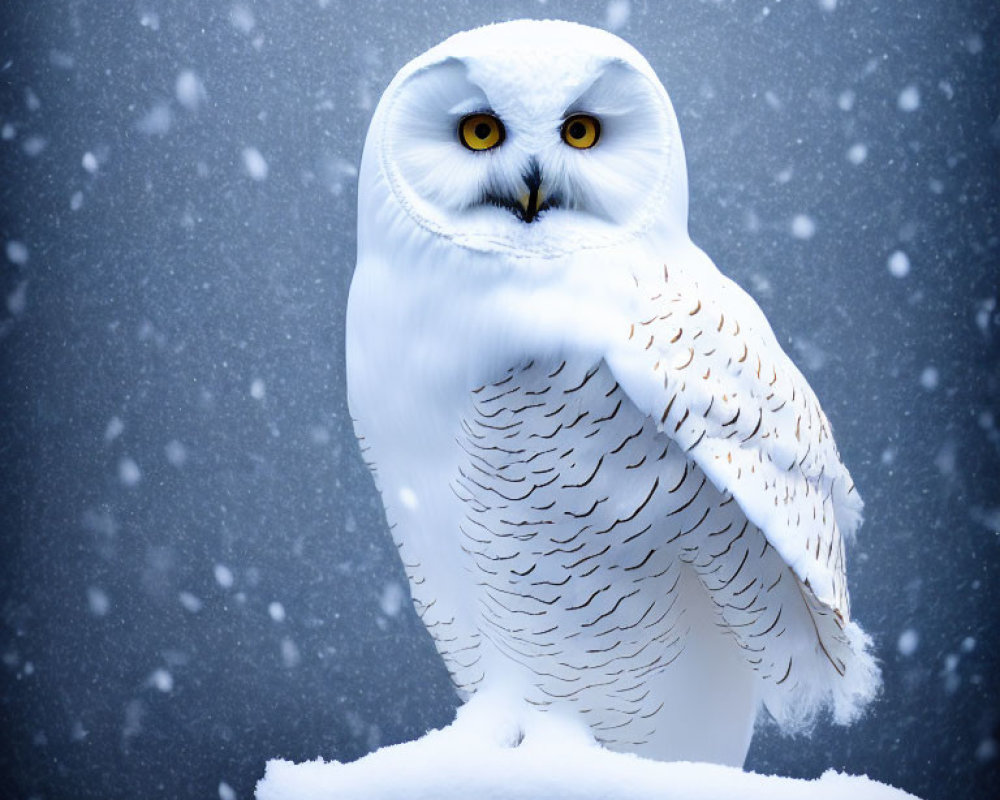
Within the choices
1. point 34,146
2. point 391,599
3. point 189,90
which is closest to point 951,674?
point 391,599

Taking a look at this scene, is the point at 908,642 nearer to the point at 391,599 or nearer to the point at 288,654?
the point at 391,599

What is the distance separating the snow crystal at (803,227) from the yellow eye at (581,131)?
541 mm

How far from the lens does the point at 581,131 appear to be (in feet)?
2.36

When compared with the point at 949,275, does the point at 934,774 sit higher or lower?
lower

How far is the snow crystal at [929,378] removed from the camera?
1229 millimetres

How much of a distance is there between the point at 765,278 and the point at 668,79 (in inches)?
9.3

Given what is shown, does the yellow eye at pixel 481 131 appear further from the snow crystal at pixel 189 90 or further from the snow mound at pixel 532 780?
the snow crystal at pixel 189 90

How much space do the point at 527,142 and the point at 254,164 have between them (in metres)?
0.59

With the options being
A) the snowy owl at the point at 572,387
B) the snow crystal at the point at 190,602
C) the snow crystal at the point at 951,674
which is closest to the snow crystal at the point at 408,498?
the snowy owl at the point at 572,387

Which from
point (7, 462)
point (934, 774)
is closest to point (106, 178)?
point (7, 462)

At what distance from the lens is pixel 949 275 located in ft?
3.99

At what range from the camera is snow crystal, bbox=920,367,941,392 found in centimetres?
123

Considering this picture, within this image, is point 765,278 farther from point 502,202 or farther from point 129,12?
point 129,12

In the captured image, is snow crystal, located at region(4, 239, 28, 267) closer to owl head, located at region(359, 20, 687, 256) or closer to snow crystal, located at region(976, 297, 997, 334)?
owl head, located at region(359, 20, 687, 256)
